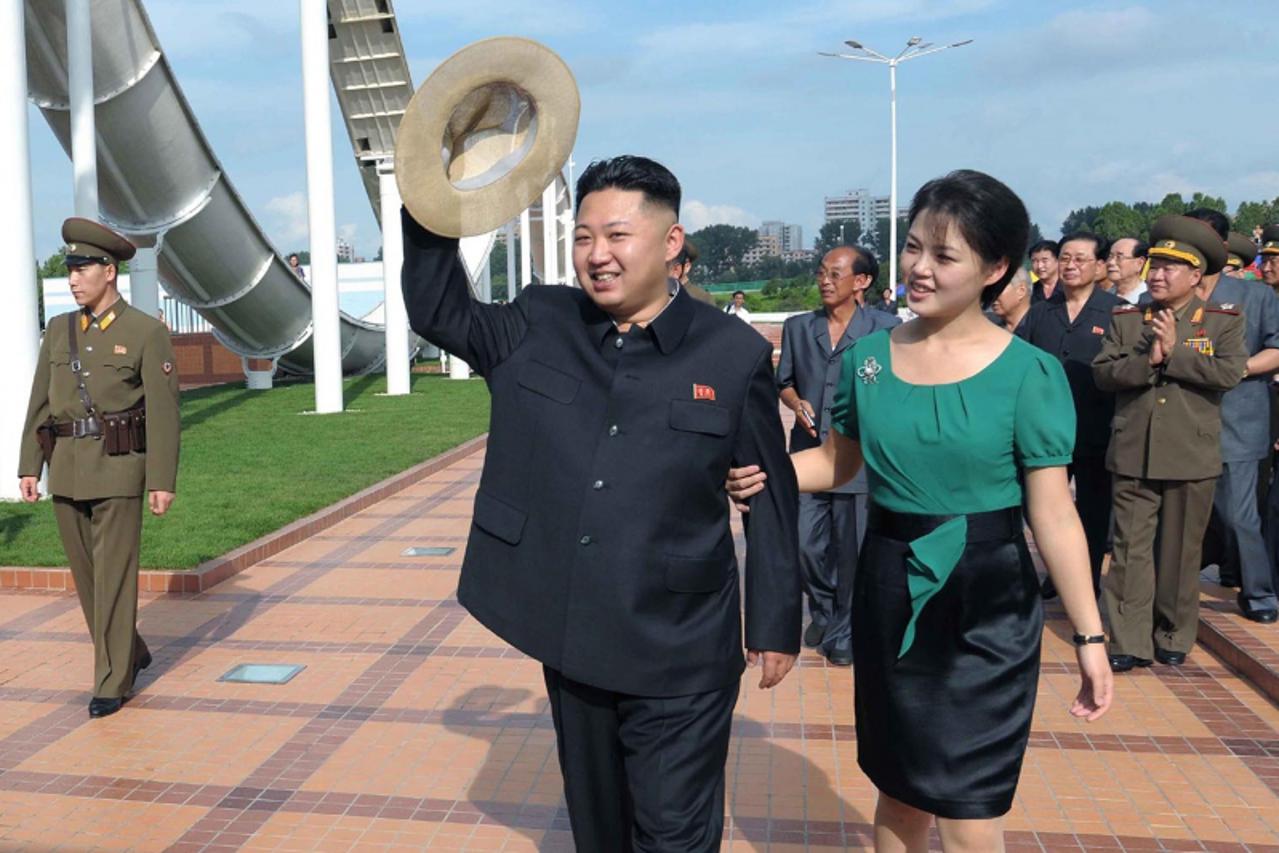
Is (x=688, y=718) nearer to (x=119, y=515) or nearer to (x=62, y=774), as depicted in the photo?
(x=62, y=774)

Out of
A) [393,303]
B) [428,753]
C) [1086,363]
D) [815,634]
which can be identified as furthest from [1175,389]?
[393,303]

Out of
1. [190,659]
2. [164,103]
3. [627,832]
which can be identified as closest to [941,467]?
[627,832]

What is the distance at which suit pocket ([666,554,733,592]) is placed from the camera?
2.58m

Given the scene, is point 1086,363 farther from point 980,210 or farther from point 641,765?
point 641,765

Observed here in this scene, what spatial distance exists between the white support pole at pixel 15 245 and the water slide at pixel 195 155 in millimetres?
5832

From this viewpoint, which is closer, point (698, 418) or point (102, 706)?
point (698, 418)

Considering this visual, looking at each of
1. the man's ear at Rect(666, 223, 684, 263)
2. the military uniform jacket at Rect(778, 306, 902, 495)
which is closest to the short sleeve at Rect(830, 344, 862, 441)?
the man's ear at Rect(666, 223, 684, 263)

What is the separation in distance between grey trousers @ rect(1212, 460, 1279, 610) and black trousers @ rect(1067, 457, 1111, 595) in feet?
1.72

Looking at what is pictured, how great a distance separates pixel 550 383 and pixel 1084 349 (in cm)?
457

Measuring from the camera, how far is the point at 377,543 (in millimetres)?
8969

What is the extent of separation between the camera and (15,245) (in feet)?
32.7

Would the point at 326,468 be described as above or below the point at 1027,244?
below

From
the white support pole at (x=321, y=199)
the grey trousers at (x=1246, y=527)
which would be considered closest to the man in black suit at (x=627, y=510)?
the grey trousers at (x=1246, y=527)

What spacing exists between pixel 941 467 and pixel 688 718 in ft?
2.50
